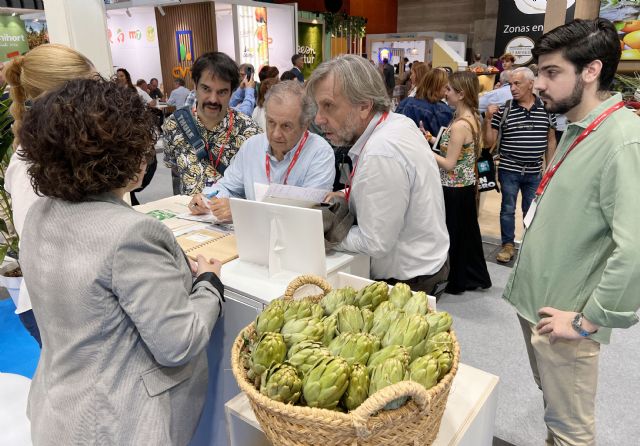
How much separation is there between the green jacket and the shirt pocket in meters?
1.12

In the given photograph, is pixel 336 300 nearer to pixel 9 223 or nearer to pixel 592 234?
pixel 592 234

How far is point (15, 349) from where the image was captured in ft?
9.54

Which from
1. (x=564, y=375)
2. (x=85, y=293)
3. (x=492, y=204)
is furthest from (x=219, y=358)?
(x=492, y=204)

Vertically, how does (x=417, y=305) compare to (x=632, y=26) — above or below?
below

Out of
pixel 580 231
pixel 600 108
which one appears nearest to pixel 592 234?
pixel 580 231

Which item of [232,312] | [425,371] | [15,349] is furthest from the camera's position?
[15,349]

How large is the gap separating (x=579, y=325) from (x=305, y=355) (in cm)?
94

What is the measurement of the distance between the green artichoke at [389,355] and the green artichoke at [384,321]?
9cm

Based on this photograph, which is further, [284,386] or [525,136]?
[525,136]

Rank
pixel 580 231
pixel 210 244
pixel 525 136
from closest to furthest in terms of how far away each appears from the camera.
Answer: pixel 580 231, pixel 210 244, pixel 525 136

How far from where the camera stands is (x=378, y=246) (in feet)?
5.70

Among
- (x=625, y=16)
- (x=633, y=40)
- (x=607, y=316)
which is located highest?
(x=625, y=16)

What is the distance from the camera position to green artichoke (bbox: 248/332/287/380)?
911mm

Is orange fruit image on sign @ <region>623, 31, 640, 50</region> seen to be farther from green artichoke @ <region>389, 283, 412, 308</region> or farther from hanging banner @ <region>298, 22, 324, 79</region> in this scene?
hanging banner @ <region>298, 22, 324, 79</region>
